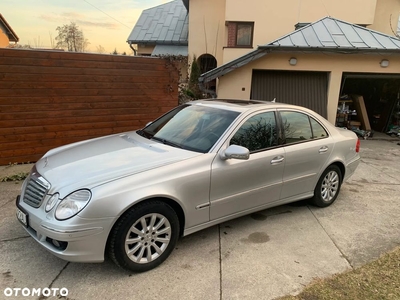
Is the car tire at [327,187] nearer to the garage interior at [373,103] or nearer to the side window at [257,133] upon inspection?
the side window at [257,133]

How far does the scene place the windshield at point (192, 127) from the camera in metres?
3.42

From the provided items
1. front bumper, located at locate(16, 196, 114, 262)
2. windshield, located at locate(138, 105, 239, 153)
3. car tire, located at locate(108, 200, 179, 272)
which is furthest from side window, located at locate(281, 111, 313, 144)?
front bumper, located at locate(16, 196, 114, 262)

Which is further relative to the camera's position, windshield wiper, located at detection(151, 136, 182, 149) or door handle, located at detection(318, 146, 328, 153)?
door handle, located at detection(318, 146, 328, 153)

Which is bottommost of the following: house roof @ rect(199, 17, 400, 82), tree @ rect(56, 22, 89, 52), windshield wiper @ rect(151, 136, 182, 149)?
windshield wiper @ rect(151, 136, 182, 149)

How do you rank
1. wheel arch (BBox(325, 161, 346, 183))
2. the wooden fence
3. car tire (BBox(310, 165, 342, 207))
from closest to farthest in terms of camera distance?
car tire (BBox(310, 165, 342, 207)) < wheel arch (BBox(325, 161, 346, 183)) < the wooden fence

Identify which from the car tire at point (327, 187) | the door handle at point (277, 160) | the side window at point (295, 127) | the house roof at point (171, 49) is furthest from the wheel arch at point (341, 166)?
the house roof at point (171, 49)

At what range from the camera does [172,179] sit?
2.87 m

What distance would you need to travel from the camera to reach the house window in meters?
14.1

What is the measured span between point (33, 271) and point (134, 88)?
479 cm

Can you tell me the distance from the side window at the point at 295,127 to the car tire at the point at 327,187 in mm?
671

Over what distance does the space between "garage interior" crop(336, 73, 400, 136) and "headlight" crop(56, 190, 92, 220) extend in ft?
33.8

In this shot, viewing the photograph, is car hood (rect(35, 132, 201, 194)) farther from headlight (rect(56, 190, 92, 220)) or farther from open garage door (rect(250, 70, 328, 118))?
open garage door (rect(250, 70, 328, 118))

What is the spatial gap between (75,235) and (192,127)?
183 cm

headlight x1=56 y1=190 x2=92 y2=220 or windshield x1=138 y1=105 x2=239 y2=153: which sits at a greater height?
windshield x1=138 y1=105 x2=239 y2=153
